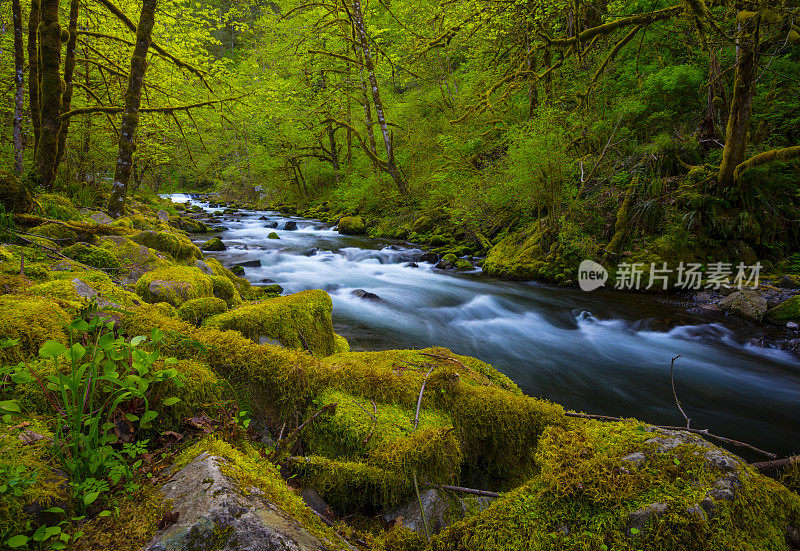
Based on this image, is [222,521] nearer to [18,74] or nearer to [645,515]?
[645,515]

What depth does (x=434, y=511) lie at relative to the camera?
178 cm

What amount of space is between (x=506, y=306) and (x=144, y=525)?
8.72 m

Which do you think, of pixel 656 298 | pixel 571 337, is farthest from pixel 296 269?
pixel 656 298

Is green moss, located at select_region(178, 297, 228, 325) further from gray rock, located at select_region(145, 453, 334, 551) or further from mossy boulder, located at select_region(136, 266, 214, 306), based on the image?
gray rock, located at select_region(145, 453, 334, 551)

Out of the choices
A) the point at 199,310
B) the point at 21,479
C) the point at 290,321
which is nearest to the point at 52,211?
the point at 199,310

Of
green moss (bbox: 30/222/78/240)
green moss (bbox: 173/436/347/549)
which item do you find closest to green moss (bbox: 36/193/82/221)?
green moss (bbox: 30/222/78/240)

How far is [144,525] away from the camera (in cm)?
111

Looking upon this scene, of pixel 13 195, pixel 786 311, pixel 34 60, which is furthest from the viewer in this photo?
pixel 786 311

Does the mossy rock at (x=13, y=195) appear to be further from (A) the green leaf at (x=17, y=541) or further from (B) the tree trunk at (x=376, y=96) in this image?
(B) the tree trunk at (x=376, y=96)

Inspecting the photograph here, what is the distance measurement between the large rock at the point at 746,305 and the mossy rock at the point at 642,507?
8.34 m

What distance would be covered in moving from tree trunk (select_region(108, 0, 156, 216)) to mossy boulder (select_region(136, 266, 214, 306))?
388 cm

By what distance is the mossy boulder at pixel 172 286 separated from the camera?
12.0 feet

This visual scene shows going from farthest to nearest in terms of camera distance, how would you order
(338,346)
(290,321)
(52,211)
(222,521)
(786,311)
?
(786,311) < (52,211) < (338,346) < (290,321) < (222,521)

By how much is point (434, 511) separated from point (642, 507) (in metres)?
0.91
